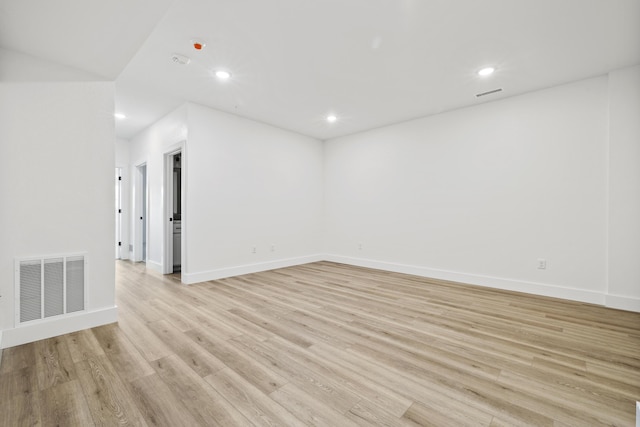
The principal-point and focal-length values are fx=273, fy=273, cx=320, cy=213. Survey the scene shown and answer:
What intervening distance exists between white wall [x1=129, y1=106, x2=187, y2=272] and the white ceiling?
1.73 feet

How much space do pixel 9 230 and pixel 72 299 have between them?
2.52 ft

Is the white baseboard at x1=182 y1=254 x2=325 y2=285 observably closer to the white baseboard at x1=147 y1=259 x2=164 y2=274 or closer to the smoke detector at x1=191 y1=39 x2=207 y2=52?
the white baseboard at x1=147 y1=259 x2=164 y2=274

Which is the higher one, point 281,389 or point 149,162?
point 149,162

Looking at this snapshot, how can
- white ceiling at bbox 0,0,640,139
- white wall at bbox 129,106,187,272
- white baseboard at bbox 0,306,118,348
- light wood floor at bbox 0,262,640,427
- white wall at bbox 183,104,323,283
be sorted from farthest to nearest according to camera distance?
white wall at bbox 129,106,187,272
white wall at bbox 183,104,323,283
white baseboard at bbox 0,306,118,348
white ceiling at bbox 0,0,640,139
light wood floor at bbox 0,262,640,427

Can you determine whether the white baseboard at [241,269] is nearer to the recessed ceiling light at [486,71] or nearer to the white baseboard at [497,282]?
the white baseboard at [497,282]

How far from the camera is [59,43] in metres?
2.22

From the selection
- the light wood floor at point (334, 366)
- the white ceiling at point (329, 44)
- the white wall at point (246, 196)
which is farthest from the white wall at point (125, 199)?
the light wood floor at point (334, 366)

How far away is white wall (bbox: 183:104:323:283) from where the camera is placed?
425cm

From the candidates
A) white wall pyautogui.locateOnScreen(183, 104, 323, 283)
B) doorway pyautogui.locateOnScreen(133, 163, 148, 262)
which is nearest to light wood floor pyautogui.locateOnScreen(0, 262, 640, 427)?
white wall pyautogui.locateOnScreen(183, 104, 323, 283)

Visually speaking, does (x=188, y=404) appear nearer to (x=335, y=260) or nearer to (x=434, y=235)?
(x=434, y=235)

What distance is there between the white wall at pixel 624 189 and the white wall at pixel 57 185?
556cm

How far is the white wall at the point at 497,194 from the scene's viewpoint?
11.3 ft

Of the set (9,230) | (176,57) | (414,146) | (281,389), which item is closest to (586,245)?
(414,146)

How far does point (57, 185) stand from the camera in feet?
8.19
